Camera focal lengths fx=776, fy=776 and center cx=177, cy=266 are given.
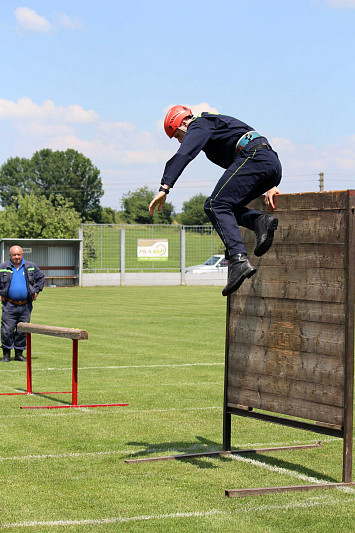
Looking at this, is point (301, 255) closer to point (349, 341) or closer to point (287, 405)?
point (349, 341)

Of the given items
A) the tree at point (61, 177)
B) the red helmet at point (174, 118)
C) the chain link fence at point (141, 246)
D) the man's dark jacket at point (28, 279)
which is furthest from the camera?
the tree at point (61, 177)

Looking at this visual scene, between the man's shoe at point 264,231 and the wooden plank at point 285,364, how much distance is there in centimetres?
102

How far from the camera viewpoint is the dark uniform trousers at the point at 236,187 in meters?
5.99

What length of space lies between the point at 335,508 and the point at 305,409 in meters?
1.08

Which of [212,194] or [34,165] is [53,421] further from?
[34,165]

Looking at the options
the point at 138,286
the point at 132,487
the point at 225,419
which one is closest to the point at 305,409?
the point at 225,419

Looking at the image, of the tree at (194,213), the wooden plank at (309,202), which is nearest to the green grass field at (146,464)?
the wooden plank at (309,202)

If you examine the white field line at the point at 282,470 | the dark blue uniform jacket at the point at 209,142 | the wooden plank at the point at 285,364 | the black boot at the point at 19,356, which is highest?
the dark blue uniform jacket at the point at 209,142

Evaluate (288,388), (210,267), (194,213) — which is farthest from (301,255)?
(194,213)

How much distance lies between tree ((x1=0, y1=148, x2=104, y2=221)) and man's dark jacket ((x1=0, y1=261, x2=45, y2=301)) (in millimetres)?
102388

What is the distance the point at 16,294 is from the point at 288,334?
929 centimetres

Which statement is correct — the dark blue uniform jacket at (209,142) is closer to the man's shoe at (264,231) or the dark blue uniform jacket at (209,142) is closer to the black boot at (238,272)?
the man's shoe at (264,231)

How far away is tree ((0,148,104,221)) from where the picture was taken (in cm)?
11738

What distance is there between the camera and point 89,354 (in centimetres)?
1577
